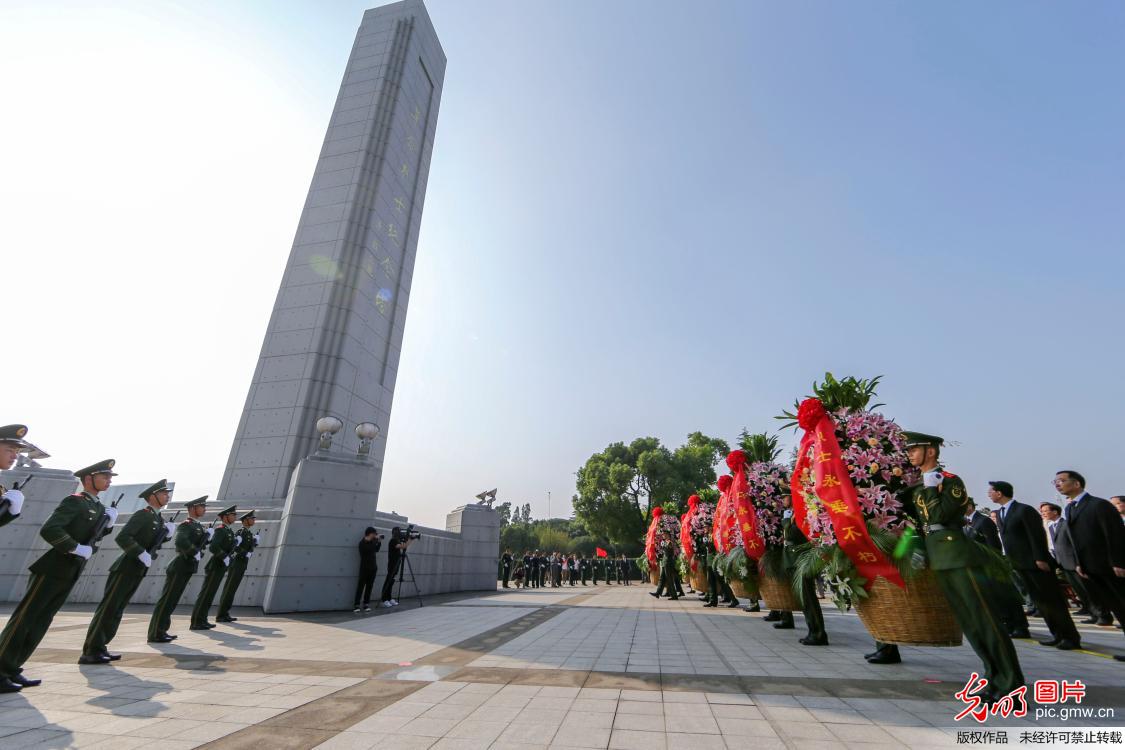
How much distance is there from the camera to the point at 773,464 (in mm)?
9055

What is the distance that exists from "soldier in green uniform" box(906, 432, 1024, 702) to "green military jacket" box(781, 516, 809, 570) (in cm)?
269

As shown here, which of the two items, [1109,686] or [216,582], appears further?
[216,582]

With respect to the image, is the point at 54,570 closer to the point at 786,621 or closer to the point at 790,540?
the point at 790,540

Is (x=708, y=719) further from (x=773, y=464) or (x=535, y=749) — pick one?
(x=773, y=464)

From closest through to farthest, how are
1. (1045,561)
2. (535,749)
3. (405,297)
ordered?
(535,749) → (1045,561) → (405,297)

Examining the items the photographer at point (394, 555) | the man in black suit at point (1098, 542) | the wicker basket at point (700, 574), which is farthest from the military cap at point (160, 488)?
the wicker basket at point (700, 574)

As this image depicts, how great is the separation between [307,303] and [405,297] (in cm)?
504

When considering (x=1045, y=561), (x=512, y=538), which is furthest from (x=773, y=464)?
(x=512, y=538)

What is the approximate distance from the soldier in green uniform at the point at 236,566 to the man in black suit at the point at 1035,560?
12537mm

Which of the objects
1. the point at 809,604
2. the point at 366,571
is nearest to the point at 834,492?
the point at 809,604

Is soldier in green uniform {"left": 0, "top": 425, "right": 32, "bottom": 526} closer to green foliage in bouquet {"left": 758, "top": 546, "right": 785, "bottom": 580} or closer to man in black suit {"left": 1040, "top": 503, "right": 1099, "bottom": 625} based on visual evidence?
green foliage in bouquet {"left": 758, "top": 546, "right": 785, "bottom": 580}

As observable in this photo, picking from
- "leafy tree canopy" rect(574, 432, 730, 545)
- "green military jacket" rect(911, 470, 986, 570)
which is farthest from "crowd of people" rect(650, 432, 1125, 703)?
"leafy tree canopy" rect(574, 432, 730, 545)

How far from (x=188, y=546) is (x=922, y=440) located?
10.4 m

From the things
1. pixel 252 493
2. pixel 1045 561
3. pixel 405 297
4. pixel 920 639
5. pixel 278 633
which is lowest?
pixel 278 633
